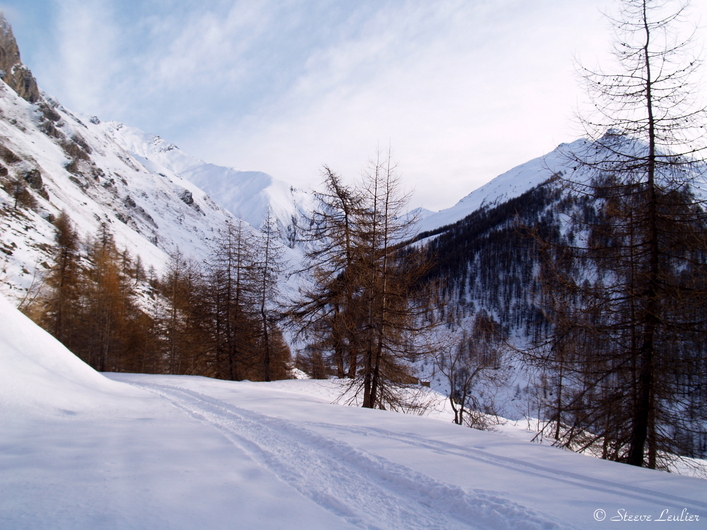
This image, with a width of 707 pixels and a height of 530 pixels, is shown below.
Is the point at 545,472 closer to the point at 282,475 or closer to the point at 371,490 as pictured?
the point at 371,490

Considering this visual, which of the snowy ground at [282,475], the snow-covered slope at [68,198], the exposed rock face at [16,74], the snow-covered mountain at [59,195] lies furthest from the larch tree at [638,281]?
the exposed rock face at [16,74]

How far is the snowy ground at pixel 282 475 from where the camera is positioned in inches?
126

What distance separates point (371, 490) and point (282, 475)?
1112 mm

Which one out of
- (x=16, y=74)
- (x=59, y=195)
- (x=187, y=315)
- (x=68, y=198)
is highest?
(x=16, y=74)

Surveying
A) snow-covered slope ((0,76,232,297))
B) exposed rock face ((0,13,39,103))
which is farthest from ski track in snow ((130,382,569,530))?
exposed rock face ((0,13,39,103))

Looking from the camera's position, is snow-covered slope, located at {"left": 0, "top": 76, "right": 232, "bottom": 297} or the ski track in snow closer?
the ski track in snow

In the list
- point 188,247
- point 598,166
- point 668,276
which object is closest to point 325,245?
point 598,166

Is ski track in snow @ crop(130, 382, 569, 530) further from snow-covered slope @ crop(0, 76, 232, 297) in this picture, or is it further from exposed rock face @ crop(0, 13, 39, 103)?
exposed rock face @ crop(0, 13, 39, 103)

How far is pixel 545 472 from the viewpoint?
4785 millimetres

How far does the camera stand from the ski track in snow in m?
3.47

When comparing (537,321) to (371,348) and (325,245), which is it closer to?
(371,348)

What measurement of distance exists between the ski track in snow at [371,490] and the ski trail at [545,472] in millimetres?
171

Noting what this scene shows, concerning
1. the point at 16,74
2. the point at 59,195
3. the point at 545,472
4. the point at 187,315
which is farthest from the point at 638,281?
the point at 16,74

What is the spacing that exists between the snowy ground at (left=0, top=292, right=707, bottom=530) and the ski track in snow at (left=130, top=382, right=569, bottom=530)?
0.7 inches
